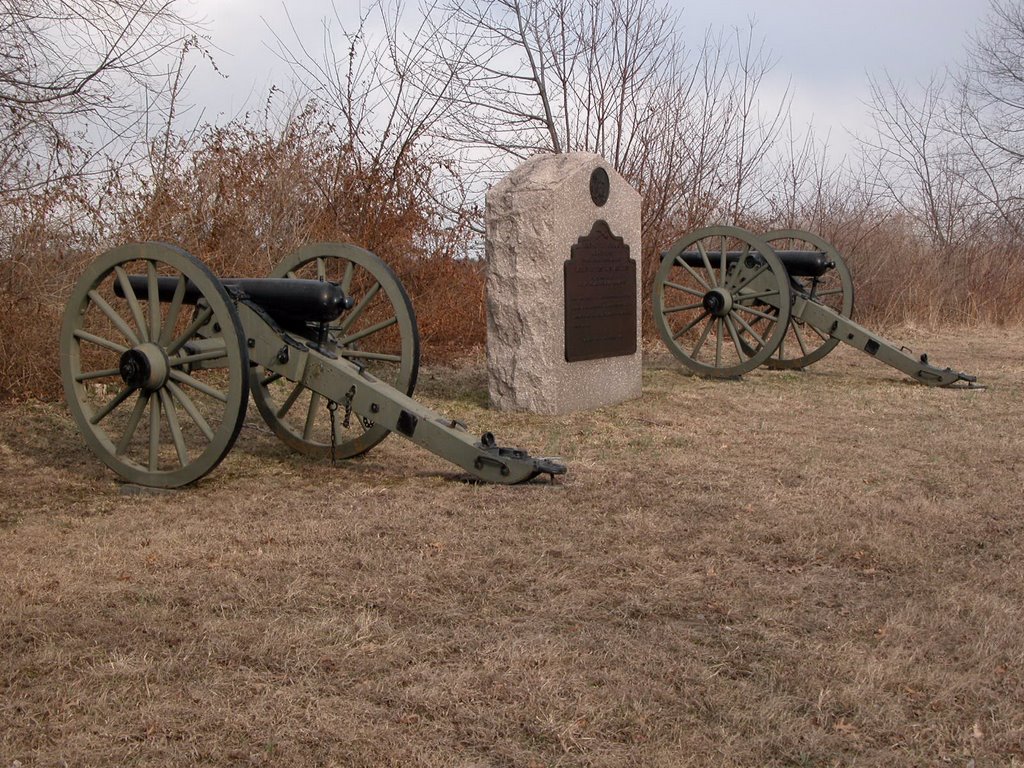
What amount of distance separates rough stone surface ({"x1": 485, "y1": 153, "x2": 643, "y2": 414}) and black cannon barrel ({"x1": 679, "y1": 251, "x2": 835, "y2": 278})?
2.31 m

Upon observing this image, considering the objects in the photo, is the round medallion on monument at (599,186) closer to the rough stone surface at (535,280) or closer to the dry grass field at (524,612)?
the rough stone surface at (535,280)

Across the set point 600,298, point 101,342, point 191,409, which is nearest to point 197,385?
point 191,409

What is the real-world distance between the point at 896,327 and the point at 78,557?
13.5 m

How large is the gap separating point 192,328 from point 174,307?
0.13 metres

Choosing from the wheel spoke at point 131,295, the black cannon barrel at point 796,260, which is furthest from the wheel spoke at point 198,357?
the black cannon barrel at point 796,260

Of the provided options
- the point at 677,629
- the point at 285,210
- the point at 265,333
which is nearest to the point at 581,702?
the point at 677,629

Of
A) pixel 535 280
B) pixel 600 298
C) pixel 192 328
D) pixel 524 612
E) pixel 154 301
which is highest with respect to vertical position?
pixel 535 280

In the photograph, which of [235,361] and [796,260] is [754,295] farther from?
[235,361]

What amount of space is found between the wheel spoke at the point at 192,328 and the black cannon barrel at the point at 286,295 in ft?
0.59

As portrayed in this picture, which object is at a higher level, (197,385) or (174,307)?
(174,307)

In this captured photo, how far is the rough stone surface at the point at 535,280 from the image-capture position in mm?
→ 7676

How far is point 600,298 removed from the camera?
8109 millimetres

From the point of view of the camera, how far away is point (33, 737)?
2.66m

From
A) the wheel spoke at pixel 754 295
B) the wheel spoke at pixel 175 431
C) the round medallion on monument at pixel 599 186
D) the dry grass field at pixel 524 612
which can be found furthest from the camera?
the wheel spoke at pixel 754 295
